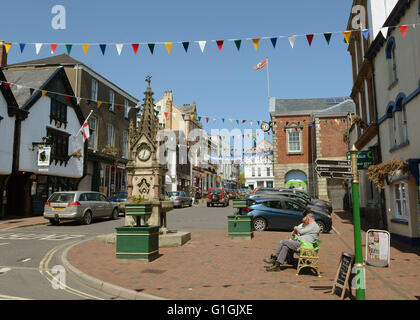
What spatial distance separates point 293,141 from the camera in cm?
3528

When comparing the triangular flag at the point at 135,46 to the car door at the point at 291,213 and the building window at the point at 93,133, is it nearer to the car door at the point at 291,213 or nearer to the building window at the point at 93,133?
the car door at the point at 291,213

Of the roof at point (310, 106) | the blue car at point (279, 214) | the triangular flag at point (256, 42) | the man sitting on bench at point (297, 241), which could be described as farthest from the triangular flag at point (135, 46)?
the roof at point (310, 106)

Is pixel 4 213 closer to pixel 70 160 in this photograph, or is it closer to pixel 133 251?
pixel 70 160

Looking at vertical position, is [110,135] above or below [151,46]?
above

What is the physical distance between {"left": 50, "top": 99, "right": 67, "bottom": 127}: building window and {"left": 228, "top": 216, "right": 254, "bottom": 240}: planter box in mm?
17613

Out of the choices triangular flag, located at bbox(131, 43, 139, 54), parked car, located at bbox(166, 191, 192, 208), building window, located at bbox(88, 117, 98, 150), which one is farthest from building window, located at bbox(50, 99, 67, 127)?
triangular flag, located at bbox(131, 43, 139, 54)

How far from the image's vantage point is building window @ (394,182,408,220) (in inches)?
453

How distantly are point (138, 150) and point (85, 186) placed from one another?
1904 centimetres

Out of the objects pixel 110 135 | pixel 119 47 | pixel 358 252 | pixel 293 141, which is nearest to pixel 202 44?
pixel 119 47

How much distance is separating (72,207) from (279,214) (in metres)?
10.5

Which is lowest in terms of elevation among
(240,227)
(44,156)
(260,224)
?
(260,224)

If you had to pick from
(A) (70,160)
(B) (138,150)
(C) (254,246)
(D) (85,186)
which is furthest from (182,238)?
(D) (85,186)

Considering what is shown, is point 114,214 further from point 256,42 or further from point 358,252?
point 358,252
